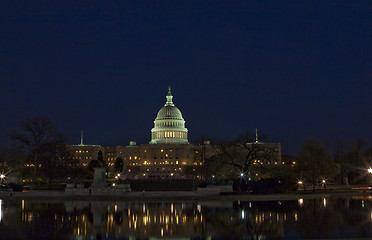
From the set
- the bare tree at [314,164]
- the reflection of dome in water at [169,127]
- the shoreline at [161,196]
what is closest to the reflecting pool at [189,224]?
the shoreline at [161,196]

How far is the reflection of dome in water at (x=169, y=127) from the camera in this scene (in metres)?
165

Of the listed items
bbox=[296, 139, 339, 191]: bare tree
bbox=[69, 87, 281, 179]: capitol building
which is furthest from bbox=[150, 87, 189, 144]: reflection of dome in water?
bbox=[296, 139, 339, 191]: bare tree

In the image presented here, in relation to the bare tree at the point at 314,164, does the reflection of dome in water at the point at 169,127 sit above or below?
above

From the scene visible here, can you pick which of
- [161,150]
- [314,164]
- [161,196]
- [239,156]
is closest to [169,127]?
[161,150]

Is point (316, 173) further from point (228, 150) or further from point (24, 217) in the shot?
point (24, 217)

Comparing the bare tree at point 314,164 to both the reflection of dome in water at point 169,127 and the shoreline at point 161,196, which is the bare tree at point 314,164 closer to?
the shoreline at point 161,196

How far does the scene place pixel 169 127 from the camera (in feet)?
541

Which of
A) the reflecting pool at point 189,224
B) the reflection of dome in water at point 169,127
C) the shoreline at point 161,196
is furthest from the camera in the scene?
the reflection of dome in water at point 169,127

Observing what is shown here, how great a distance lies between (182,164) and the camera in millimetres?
153375

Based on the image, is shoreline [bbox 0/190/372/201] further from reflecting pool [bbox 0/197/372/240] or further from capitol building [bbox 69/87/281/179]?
capitol building [bbox 69/87/281/179]

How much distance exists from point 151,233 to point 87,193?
27.3 meters

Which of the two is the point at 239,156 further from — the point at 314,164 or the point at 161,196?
the point at 161,196

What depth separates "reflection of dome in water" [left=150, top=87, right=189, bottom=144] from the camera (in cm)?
16500

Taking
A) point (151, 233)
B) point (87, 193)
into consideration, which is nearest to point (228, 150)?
point (87, 193)
